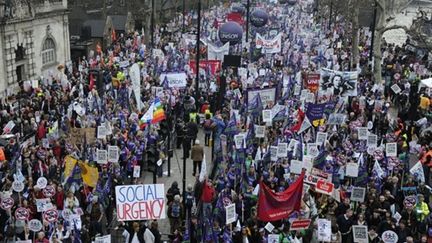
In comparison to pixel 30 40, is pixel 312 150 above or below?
below

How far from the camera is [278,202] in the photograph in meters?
13.3

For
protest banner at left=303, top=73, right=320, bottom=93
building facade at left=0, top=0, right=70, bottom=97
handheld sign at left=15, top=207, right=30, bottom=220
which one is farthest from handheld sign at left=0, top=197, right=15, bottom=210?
building facade at left=0, top=0, right=70, bottom=97

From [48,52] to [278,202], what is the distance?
87.0 feet

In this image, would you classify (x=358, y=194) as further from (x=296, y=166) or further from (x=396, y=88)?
(x=396, y=88)

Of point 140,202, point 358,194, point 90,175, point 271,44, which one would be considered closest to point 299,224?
point 358,194

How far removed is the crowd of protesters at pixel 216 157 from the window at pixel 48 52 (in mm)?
8612

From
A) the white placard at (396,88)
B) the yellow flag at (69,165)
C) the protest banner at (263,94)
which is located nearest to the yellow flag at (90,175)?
the yellow flag at (69,165)

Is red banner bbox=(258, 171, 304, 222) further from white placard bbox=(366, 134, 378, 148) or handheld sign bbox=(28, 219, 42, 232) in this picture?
handheld sign bbox=(28, 219, 42, 232)

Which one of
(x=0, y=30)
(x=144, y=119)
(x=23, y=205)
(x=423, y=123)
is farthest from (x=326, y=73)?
(x=0, y=30)

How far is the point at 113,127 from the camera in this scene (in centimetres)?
1884

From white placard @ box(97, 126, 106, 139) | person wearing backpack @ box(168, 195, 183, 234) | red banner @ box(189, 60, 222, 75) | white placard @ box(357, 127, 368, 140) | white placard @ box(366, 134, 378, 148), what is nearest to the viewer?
person wearing backpack @ box(168, 195, 183, 234)

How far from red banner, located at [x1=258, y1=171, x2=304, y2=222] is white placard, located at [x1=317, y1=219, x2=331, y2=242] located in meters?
1.08

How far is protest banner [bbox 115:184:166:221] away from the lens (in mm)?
12086

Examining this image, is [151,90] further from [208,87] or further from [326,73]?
[326,73]
